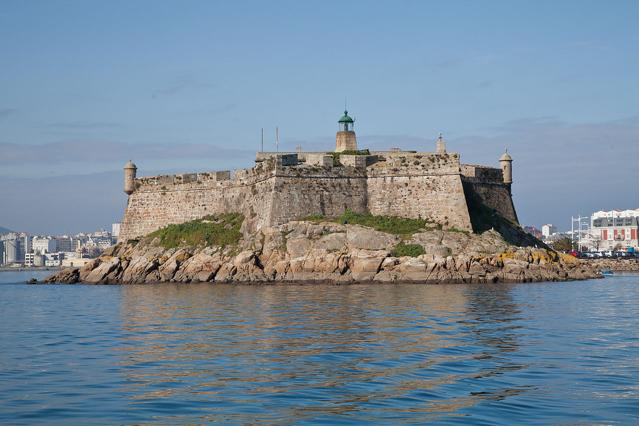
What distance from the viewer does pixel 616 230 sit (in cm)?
13150

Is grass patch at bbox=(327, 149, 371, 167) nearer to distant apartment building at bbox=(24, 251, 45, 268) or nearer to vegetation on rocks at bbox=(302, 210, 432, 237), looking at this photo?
vegetation on rocks at bbox=(302, 210, 432, 237)

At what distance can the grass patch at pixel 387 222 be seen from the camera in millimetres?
44500

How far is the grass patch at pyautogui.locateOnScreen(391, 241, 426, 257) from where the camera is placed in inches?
1650

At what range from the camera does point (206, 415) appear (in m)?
11.6

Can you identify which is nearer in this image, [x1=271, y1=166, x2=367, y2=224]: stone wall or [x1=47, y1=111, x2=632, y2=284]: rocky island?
[x1=47, y1=111, x2=632, y2=284]: rocky island

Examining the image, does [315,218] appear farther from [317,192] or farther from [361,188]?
[361,188]

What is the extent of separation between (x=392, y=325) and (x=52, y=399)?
413 inches

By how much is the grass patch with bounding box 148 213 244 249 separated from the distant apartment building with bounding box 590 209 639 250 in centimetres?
8230

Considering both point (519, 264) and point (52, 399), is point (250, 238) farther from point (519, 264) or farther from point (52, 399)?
point (52, 399)

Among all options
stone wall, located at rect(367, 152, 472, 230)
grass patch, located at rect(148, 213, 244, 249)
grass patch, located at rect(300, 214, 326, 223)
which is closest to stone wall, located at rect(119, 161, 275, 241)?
grass patch, located at rect(148, 213, 244, 249)

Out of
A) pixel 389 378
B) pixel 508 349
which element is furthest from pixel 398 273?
pixel 389 378

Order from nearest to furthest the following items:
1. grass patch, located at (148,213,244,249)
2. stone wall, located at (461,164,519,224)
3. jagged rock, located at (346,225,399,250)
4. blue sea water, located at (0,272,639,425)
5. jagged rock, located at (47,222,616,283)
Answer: blue sea water, located at (0,272,639,425) → jagged rock, located at (47,222,616,283) → jagged rock, located at (346,225,399,250) → grass patch, located at (148,213,244,249) → stone wall, located at (461,164,519,224)

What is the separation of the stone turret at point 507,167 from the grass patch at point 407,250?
11329 mm

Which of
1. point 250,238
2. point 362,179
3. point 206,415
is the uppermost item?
point 362,179
